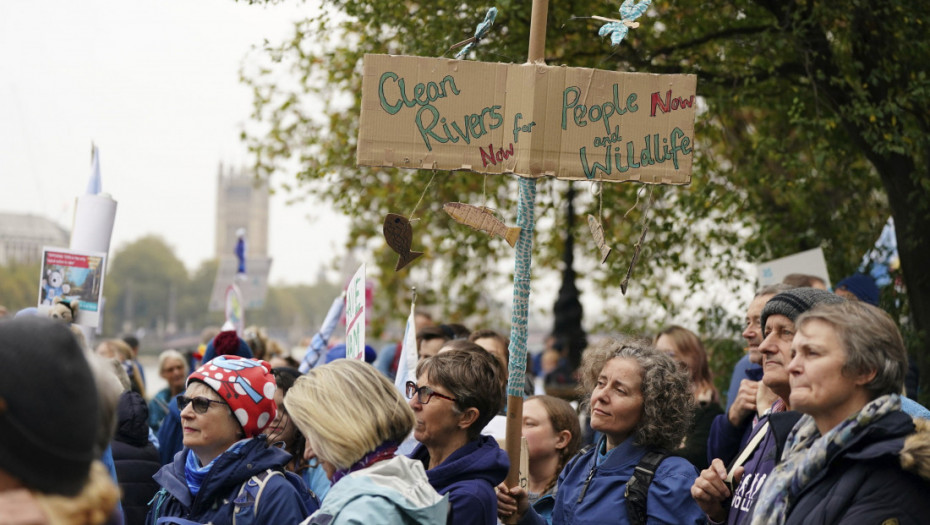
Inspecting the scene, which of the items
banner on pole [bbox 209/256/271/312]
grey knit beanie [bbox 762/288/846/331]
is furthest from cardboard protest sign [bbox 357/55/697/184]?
banner on pole [bbox 209/256/271/312]

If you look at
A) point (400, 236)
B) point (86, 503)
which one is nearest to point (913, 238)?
point (400, 236)

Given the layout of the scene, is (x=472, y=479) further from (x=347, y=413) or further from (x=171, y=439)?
(x=171, y=439)

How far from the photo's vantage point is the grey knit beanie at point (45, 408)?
A: 1.83 meters

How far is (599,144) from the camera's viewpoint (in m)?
4.33

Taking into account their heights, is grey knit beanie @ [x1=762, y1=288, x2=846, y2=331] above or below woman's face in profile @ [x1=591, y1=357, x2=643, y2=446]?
above

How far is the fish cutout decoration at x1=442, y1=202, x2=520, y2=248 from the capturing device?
4.18m

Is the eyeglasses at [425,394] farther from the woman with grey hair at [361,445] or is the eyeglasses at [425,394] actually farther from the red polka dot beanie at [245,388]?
the red polka dot beanie at [245,388]

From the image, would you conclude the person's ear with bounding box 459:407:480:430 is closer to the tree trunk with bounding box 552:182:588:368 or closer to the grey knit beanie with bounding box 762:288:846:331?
the grey knit beanie with bounding box 762:288:846:331

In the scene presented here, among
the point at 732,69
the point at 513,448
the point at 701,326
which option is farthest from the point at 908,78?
the point at 513,448

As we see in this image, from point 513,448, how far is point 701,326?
6.69 metres

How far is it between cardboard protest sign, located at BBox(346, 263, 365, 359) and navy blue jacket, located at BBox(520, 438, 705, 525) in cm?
124

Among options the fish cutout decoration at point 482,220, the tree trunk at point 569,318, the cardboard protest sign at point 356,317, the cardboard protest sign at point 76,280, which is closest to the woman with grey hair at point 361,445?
the fish cutout decoration at point 482,220

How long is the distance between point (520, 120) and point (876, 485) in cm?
200

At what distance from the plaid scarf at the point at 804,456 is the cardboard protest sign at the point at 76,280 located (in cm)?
417
